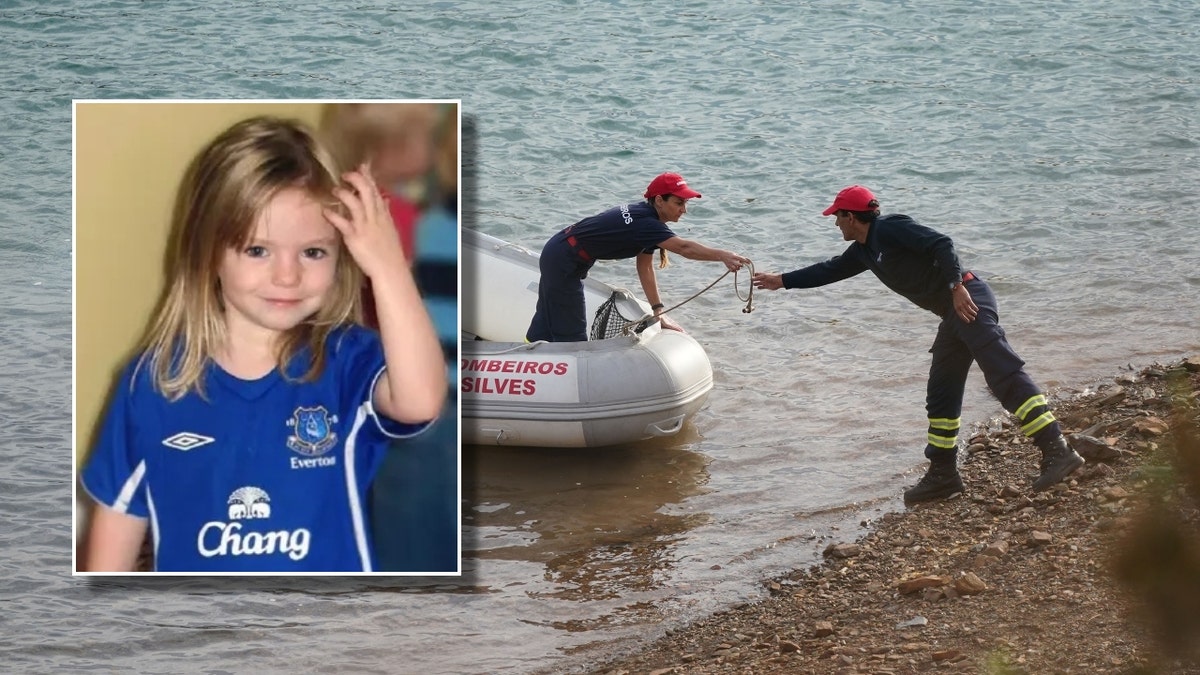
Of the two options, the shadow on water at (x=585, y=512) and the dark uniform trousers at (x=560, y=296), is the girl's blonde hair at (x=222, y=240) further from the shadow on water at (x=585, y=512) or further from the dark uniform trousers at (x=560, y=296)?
the dark uniform trousers at (x=560, y=296)

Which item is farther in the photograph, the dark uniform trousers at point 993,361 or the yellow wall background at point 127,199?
the dark uniform trousers at point 993,361

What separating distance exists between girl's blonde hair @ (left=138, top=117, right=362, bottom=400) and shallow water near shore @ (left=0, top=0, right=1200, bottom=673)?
390mm

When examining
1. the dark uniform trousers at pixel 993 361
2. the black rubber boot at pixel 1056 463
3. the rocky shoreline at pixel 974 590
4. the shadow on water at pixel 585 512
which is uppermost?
the dark uniform trousers at pixel 993 361

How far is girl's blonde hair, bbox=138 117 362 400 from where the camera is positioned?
3.00 meters

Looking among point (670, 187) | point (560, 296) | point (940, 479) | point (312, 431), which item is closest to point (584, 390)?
point (560, 296)

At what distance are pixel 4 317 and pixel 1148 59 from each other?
1219 centimetres

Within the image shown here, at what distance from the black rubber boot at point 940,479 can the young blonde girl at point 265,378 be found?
9.84 feet

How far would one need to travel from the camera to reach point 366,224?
3055 mm

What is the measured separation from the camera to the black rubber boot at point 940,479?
5.60 metres

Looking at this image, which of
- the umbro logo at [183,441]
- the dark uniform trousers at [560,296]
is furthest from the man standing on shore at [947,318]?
the umbro logo at [183,441]

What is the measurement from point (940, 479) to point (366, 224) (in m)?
3.31

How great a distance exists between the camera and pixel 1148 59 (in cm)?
1507

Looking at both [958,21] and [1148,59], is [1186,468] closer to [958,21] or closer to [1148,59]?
[1148,59]

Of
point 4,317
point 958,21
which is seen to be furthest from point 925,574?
point 958,21
